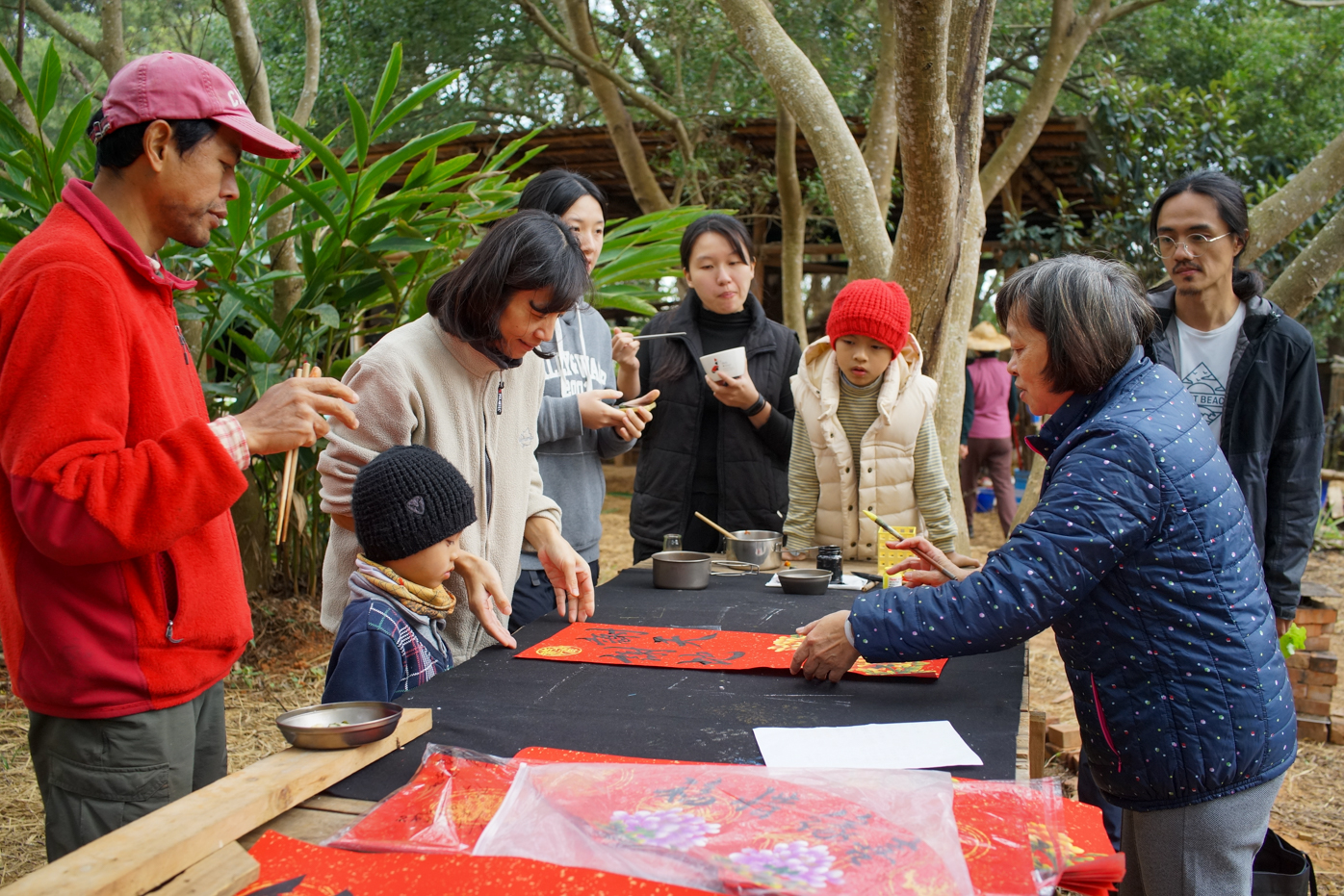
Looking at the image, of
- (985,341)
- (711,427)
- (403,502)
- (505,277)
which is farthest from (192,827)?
(985,341)

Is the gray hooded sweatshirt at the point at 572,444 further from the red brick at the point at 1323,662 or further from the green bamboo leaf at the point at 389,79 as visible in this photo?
the red brick at the point at 1323,662

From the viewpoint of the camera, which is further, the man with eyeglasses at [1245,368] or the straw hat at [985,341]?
the straw hat at [985,341]

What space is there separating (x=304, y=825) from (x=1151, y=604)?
1.24 m

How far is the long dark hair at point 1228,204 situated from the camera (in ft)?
8.32

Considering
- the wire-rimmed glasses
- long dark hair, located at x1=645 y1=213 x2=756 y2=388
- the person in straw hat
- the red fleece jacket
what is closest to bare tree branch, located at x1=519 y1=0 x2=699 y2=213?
the person in straw hat

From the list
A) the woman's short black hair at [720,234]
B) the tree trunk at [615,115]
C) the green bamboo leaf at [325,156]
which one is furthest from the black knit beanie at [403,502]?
the tree trunk at [615,115]

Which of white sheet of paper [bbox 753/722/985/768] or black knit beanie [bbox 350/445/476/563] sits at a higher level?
black knit beanie [bbox 350/445/476/563]

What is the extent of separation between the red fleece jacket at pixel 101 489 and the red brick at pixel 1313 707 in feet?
12.7

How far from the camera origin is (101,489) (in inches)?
49.6

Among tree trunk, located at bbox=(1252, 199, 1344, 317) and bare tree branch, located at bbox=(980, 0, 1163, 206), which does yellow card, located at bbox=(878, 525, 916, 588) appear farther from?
bare tree branch, located at bbox=(980, 0, 1163, 206)

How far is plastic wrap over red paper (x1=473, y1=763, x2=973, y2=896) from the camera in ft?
3.25

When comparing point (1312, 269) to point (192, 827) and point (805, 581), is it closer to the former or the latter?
point (805, 581)

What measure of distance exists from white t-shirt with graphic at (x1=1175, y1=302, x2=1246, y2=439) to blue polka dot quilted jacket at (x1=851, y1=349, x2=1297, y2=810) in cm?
127

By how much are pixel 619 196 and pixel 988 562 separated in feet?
31.9
